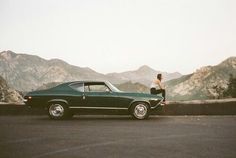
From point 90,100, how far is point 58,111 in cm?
110

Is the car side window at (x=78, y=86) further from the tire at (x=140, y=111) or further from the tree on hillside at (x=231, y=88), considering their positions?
the tree on hillside at (x=231, y=88)

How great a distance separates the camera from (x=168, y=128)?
9.45 metres

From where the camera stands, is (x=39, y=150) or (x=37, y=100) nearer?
(x=39, y=150)

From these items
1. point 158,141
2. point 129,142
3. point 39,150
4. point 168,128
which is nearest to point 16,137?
Result: point 39,150

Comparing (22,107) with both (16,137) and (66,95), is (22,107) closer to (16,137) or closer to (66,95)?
(66,95)

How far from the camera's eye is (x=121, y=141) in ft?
24.2

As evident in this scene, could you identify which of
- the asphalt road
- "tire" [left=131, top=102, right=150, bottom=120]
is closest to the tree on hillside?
"tire" [left=131, top=102, right=150, bottom=120]

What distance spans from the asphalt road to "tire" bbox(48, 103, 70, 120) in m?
2.34

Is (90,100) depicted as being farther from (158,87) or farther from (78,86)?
(158,87)

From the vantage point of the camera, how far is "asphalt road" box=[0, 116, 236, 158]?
20.2 ft

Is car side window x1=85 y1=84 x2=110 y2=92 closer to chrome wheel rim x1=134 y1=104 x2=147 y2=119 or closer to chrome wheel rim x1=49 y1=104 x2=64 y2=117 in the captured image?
chrome wheel rim x1=49 y1=104 x2=64 y2=117

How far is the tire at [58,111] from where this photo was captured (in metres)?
12.4

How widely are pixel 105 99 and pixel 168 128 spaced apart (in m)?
Result: 3.30

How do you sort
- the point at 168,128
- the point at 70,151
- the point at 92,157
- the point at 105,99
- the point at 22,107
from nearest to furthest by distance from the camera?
the point at 92,157 < the point at 70,151 < the point at 168,128 < the point at 105,99 < the point at 22,107
